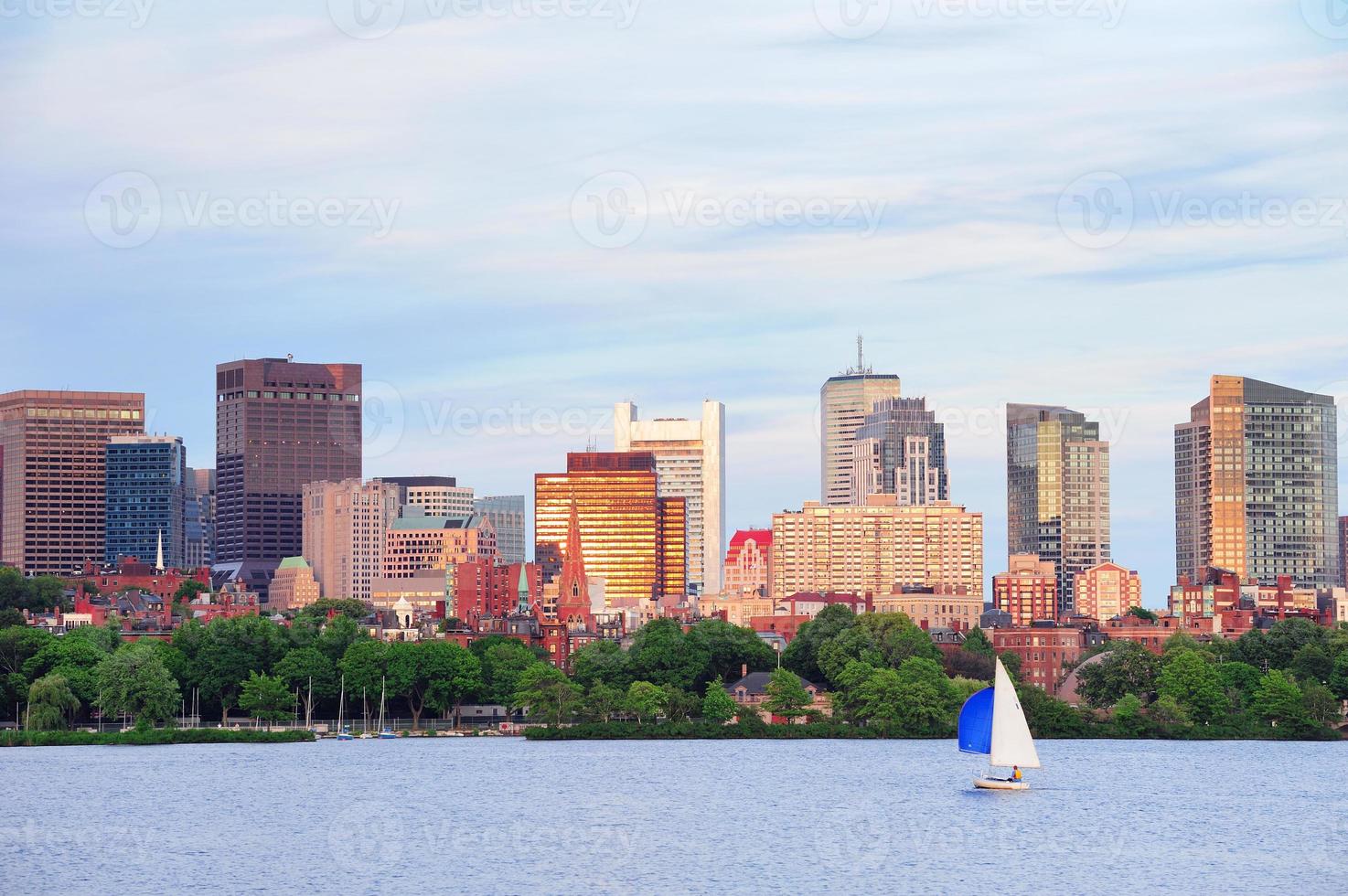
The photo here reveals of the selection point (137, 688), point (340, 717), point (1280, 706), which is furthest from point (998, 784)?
point (137, 688)

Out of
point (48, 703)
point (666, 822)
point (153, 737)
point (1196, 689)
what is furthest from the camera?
point (1196, 689)

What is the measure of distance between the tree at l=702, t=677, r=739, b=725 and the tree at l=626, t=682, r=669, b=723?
3.69 metres

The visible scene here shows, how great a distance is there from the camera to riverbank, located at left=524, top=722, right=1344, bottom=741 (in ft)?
592

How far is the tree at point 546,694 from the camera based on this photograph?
18688cm

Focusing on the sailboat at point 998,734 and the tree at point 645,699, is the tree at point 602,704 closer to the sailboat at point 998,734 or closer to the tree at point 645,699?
the tree at point 645,699

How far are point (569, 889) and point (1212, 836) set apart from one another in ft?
122

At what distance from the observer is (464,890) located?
91.9 m

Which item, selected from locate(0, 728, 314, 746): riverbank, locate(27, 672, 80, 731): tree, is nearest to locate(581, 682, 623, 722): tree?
locate(0, 728, 314, 746): riverbank

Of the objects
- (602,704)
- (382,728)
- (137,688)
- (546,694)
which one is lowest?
(382,728)

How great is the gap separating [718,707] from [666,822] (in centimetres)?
6984

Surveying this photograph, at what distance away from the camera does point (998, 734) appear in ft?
432

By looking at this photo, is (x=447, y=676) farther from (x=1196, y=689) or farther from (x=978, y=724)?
(x=978, y=724)

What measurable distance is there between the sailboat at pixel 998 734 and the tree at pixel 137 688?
72.6 m

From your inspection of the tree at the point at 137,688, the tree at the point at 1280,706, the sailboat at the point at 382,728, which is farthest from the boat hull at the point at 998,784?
the tree at the point at 137,688
